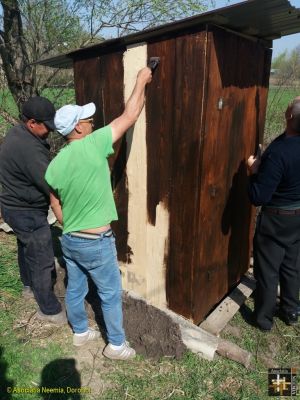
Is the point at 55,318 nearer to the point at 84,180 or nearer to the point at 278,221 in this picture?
the point at 84,180

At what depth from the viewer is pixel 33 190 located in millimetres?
3100

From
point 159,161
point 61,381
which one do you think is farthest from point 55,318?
point 159,161

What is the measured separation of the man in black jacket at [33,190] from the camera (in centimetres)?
295

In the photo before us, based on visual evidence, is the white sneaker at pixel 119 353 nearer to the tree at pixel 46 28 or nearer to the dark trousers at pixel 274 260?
the dark trousers at pixel 274 260

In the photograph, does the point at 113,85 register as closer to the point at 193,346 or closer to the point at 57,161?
the point at 57,161

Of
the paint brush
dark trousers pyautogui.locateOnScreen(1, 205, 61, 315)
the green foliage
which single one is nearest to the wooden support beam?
dark trousers pyautogui.locateOnScreen(1, 205, 61, 315)

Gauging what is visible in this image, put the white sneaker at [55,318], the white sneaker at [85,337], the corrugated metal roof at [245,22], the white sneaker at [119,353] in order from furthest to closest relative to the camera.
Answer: the white sneaker at [55,318], the white sneaker at [85,337], the white sneaker at [119,353], the corrugated metal roof at [245,22]

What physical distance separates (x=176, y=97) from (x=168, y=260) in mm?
1455

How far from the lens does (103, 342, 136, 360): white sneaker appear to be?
2908mm

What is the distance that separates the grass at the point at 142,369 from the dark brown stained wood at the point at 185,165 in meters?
0.54

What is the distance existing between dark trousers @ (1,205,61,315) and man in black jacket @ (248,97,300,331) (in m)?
2.01

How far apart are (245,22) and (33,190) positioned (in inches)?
90.3

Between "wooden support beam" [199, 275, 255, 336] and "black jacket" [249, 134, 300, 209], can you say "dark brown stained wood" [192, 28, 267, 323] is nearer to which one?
"wooden support beam" [199, 275, 255, 336]

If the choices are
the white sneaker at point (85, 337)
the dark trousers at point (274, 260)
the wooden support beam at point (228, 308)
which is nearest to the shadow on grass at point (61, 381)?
the white sneaker at point (85, 337)
